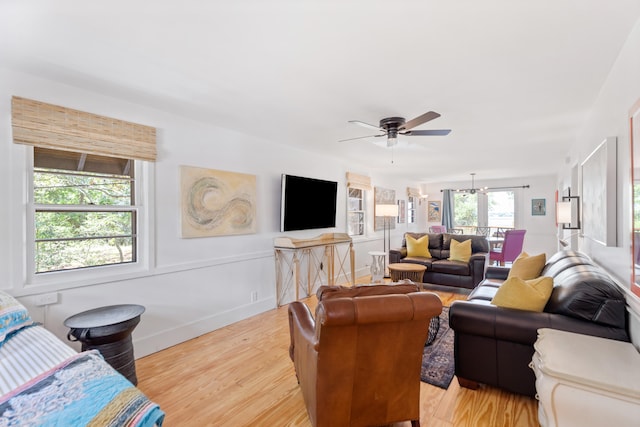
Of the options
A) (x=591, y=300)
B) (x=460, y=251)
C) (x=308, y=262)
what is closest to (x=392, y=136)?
(x=591, y=300)

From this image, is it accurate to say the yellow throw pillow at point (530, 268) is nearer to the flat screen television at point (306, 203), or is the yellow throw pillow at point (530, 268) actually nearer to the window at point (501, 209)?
the flat screen television at point (306, 203)

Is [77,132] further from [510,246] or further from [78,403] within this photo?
[510,246]

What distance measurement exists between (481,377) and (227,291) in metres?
2.80

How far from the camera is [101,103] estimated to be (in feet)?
8.80

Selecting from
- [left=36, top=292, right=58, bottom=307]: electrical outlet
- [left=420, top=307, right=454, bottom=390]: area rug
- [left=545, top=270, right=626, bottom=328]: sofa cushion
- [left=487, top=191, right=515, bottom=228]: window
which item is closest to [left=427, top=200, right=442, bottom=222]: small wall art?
[left=487, top=191, right=515, bottom=228]: window

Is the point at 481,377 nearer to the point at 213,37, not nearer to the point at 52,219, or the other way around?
the point at 213,37

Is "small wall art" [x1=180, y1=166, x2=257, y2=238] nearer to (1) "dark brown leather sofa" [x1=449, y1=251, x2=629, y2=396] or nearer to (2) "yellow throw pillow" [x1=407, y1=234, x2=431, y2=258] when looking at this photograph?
(1) "dark brown leather sofa" [x1=449, y1=251, x2=629, y2=396]

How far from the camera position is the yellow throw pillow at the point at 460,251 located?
5355 millimetres

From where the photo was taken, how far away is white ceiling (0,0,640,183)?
158cm

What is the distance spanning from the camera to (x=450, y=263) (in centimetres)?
528

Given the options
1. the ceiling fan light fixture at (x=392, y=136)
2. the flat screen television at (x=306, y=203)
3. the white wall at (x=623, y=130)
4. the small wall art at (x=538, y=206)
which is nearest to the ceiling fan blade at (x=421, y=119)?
the ceiling fan light fixture at (x=392, y=136)

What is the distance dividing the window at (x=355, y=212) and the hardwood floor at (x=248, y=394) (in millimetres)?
3405

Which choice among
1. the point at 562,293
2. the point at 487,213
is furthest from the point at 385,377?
the point at 487,213

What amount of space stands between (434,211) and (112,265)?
9.69m
